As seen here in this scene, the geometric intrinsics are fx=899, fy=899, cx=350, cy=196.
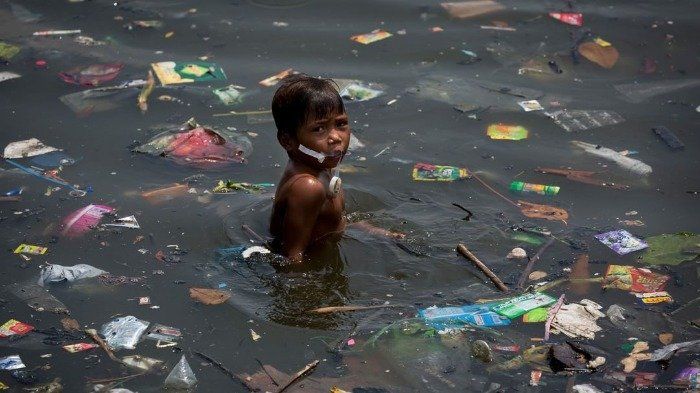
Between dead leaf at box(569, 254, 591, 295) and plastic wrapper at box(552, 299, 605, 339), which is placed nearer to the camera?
plastic wrapper at box(552, 299, 605, 339)

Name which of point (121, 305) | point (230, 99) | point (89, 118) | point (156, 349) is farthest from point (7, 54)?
point (156, 349)

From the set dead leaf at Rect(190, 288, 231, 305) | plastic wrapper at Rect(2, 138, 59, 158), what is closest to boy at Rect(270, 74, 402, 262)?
dead leaf at Rect(190, 288, 231, 305)

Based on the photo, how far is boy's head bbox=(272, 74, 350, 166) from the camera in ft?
13.6

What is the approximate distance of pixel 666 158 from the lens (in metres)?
5.54

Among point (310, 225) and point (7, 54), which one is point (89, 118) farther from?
point (310, 225)

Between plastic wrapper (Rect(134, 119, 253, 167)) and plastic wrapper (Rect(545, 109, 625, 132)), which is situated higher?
plastic wrapper (Rect(545, 109, 625, 132))

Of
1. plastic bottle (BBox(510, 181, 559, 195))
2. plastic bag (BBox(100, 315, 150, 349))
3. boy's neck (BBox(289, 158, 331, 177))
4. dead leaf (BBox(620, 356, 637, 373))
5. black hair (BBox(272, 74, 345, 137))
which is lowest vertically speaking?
plastic bag (BBox(100, 315, 150, 349))

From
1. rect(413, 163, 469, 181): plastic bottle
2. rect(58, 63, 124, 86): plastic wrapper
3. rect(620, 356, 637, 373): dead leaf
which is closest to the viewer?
rect(620, 356, 637, 373): dead leaf

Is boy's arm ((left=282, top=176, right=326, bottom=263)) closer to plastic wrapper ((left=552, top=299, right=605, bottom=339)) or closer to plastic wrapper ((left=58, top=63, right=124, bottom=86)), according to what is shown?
plastic wrapper ((left=552, top=299, right=605, bottom=339))

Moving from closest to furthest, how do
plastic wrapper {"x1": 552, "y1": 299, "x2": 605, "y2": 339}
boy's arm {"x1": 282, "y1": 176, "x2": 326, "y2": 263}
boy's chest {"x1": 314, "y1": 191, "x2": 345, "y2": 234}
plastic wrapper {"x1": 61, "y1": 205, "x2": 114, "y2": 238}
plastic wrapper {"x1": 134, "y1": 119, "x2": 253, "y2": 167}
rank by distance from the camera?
plastic wrapper {"x1": 552, "y1": 299, "x2": 605, "y2": 339} → boy's arm {"x1": 282, "y1": 176, "x2": 326, "y2": 263} → boy's chest {"x1": 314, "y1": 191, "x2": 345, "y2": 234} → plastic wrapper {"x1": 61, "y1": 205, "x2": 114, "y2": 238} → plastic wrapper {"x1": 134, "y1": 119, "x2": 253, "y2": 167}

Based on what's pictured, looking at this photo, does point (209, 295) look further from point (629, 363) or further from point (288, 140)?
point (629, 363)

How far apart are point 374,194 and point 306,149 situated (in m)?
1.01

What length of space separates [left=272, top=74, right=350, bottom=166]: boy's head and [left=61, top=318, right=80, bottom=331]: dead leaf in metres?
1.27

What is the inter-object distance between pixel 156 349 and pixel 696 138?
372 centimetres
